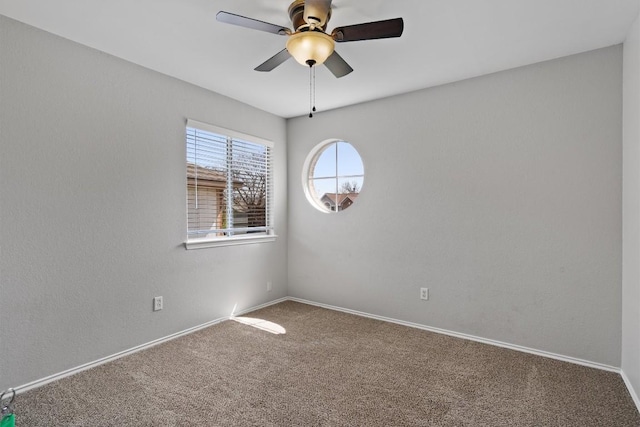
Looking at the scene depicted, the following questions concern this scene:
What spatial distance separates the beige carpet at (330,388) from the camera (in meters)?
1.89

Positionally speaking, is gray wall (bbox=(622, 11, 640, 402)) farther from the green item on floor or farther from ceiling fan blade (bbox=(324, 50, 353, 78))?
the green item on floor

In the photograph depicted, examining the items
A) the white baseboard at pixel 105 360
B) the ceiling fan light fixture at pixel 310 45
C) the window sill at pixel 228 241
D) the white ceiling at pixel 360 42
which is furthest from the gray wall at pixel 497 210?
the ceiling fan light fixture at pixel 310 45

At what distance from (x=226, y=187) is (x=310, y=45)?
2188mm

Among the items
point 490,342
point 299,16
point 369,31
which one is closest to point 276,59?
point 299,16

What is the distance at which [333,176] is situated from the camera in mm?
4074

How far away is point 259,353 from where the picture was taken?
2.72 meters

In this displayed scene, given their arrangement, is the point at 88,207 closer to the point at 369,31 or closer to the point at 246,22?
the point at 246,22

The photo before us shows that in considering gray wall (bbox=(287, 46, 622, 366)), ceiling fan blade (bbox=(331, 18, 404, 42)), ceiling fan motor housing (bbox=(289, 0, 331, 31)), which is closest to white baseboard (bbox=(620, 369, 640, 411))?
gray wall (bbox=(287, 46, 622, 366))

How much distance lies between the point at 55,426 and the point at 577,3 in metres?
3.76

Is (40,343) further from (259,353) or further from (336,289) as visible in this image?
(336,289)

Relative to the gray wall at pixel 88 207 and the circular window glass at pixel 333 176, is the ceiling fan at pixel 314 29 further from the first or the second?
the circular window glass at pixel 333 176

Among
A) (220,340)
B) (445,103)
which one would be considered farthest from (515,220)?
(220,340)

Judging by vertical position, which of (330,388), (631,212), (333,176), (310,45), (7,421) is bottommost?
(330,388)

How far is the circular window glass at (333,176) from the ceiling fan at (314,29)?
202 cm
